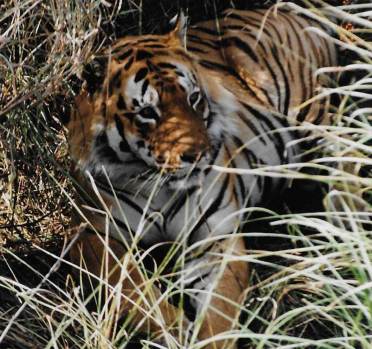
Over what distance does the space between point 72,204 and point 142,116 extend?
0.37 m

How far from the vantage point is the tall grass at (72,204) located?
291cm

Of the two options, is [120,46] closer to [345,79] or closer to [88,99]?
[88,99]

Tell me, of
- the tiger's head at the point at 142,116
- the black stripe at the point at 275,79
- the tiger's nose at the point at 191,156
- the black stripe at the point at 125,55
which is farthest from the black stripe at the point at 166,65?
the black stripe at the point at 275,79

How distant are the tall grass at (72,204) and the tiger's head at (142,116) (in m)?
0.11

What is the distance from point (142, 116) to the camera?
3.13m

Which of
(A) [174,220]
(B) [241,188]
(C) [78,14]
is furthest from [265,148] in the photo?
(C) [78,14]

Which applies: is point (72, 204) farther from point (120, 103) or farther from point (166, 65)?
point (166, 65)

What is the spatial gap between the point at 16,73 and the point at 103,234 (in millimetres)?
632

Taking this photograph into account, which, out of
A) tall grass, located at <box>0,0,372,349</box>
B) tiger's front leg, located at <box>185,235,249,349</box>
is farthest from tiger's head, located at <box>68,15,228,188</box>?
tiger's front leg, located at <box>185,235,249,349</box>

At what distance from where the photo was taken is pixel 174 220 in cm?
328

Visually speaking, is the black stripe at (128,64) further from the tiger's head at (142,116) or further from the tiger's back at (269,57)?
the tiger's back at (269,57)

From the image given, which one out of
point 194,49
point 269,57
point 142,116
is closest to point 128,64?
point 142,116

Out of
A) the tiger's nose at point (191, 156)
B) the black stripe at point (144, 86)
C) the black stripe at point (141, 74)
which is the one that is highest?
the black stripe at point (141, 74)

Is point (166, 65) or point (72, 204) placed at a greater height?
point (166, 65)
